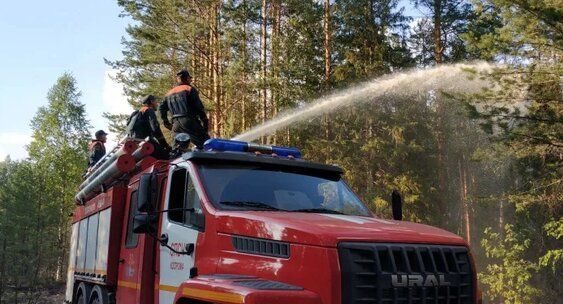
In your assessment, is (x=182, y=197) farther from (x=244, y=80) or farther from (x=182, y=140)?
(x=244, y=80)

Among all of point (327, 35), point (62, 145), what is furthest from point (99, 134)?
point (62, 145)

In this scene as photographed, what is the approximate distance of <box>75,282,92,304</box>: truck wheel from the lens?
Answer: 344 inches

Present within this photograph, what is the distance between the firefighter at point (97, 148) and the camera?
12398 mm

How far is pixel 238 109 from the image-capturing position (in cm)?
2692

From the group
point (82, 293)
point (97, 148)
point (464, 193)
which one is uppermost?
point (464, 193)

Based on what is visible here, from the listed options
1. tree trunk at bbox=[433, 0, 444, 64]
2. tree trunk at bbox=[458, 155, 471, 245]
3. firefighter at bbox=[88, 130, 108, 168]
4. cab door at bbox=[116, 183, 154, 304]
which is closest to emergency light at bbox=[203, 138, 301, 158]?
cab door at bbox=[116, 183, 154, 304]

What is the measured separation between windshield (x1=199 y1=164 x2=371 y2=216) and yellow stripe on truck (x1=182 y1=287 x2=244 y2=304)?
812mm

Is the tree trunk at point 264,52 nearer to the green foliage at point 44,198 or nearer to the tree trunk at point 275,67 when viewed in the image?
the tree trunk at point 275,67

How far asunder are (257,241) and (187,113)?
3852mm

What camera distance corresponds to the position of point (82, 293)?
8.99m

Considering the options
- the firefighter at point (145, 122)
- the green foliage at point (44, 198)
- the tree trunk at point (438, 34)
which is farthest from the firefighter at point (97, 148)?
the green foliage at point (44, 198)

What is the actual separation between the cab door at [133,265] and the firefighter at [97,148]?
503 cm

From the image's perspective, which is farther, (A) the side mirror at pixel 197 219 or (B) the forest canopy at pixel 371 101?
(B) the forest canopy at pixel 371 101

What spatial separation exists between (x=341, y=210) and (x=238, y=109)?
21.4 meters
